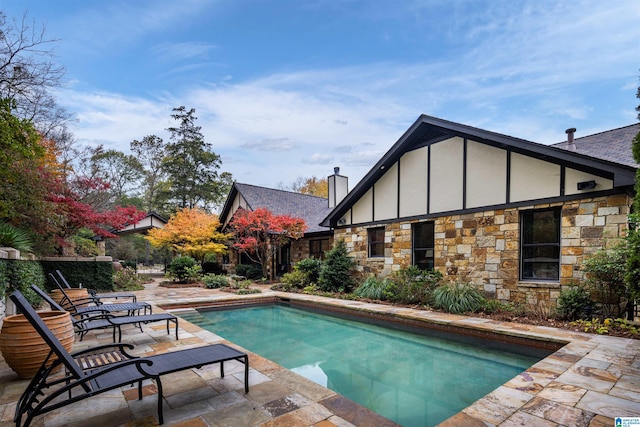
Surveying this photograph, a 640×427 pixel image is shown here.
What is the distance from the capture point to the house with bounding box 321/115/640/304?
659 centimetres

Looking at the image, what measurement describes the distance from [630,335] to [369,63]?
10.1 m

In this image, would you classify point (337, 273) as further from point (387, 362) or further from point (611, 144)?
point (611, 144)

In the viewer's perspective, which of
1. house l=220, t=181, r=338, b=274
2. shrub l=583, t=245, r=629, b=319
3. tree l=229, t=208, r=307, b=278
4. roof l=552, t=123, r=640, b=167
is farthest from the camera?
house l=220, t=181, r=338, b=274

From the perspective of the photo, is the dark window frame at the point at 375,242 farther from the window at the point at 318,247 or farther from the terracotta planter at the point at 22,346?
the terracotta planter at the point at 22,346

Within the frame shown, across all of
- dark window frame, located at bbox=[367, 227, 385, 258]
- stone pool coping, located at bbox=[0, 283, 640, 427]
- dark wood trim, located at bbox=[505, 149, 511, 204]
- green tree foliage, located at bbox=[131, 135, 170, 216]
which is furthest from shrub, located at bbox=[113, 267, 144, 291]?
green tree foliage, located at bbox=[131, 135, 170, 216]

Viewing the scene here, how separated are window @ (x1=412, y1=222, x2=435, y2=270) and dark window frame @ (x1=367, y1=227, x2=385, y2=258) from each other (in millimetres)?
1261

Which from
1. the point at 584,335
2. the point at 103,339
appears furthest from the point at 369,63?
the point at 103,339

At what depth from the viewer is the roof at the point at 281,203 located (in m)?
17.2

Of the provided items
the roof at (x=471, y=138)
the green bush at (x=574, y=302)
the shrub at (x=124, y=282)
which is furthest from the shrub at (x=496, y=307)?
the shrub at (x=124, y=282)

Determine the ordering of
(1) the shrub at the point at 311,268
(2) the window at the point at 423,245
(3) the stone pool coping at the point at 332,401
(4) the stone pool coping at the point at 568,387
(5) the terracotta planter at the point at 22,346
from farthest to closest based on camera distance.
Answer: (1) the shrub at the point at 311,268
(2) the window at the point at 423,245
(5) the terracotta planter at the point at 22,346
(4) the stone pool coping at the point at 568,387
(3) the stone pool coping at the point at 332,401

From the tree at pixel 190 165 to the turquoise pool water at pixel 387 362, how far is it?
70.6 ft

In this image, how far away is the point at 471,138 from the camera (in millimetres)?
8477

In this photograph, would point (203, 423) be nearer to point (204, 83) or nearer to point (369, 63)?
point (369, 63)

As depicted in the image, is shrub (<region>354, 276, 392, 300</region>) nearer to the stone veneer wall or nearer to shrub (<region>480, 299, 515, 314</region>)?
the stone veneer wall
